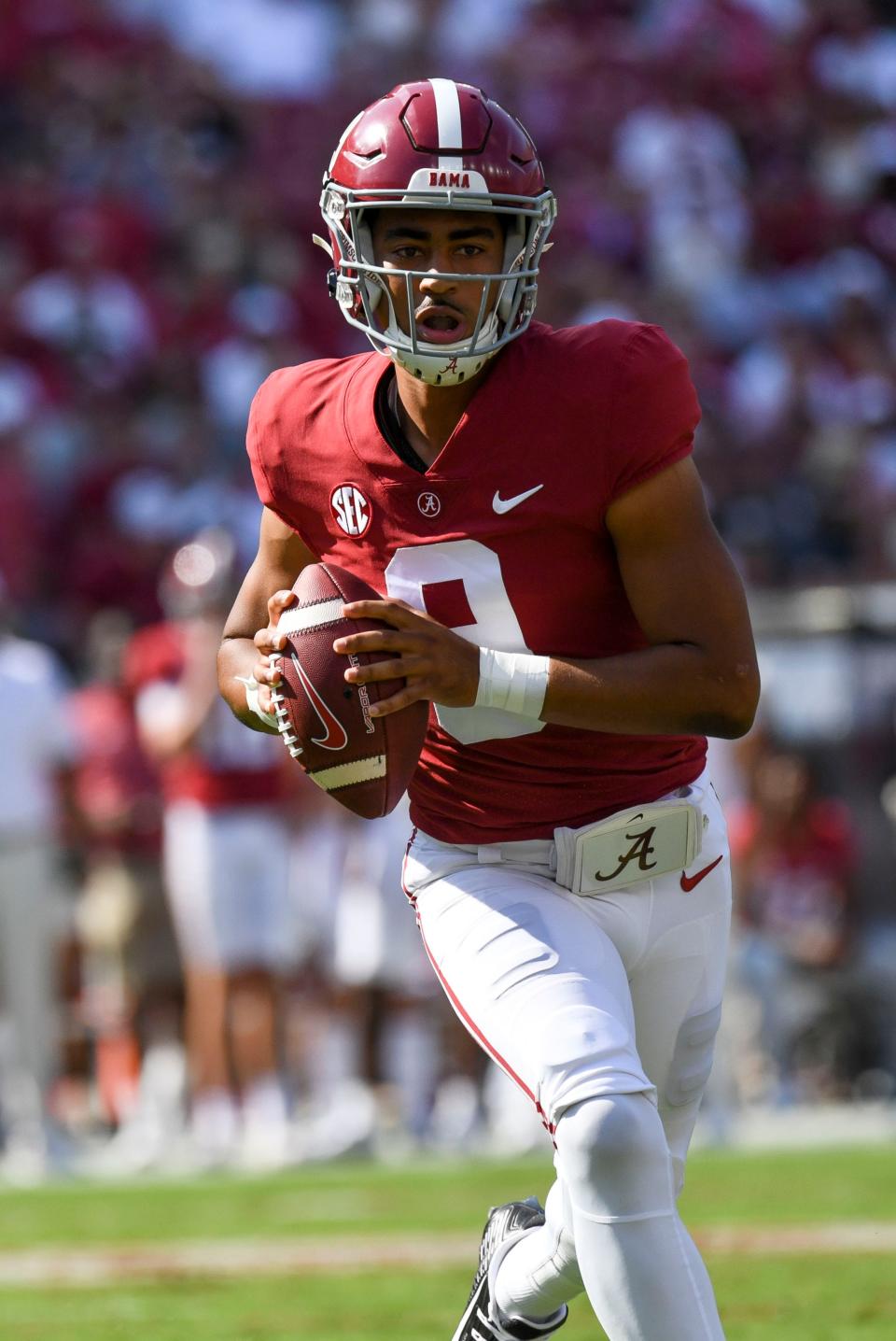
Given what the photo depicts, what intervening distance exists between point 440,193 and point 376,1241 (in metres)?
3.32

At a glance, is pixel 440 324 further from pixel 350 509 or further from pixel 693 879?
pixel 693 879

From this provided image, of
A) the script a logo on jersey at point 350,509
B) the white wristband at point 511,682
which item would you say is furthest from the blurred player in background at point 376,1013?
the white wristband at point 511,682

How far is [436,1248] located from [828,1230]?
1021 mm

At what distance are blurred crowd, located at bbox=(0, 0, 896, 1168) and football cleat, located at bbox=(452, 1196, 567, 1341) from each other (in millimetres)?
3906

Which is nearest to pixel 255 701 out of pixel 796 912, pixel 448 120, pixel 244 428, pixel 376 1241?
pixel 448 120

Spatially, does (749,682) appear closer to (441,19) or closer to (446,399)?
(446,399)

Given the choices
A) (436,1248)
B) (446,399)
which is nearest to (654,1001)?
(446,399)

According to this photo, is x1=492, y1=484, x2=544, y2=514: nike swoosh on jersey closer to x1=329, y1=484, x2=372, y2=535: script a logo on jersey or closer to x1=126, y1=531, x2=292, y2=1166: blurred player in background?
x1=329, y1=484, x2=372, y2=535: script a logo on jersey

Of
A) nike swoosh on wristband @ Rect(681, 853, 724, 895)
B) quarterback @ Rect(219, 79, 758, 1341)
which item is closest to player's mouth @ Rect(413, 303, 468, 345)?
quarterback @ Rect(219, 79, 758, 1341)

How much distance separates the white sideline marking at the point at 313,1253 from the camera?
5199 millimetres

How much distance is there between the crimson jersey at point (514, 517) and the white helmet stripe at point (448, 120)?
1.00ft

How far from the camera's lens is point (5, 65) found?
39.8 ft

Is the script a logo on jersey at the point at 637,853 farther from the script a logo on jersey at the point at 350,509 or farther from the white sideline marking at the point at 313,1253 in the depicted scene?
the white sideline marking at the point at 313,1253

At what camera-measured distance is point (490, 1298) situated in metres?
3.50
